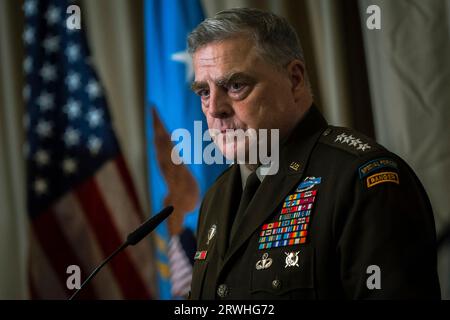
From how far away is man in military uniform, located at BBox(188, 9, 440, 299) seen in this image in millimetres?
1247

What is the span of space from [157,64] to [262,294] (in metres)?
1.75

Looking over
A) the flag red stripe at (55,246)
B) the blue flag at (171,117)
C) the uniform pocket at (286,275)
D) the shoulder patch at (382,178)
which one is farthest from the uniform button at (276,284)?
the flag red stripe at (55,246)

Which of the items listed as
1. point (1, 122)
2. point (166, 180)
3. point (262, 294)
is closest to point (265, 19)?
point (262, 294)

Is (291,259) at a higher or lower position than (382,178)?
lower

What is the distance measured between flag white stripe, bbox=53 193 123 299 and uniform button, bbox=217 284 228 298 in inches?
61.8

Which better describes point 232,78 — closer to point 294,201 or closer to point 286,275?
point 294,201

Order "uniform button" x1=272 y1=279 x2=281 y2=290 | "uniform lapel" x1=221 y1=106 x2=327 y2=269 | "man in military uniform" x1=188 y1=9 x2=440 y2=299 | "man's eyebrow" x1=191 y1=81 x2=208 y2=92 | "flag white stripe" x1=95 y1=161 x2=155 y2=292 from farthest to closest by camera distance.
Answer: "flag white stripe" x1=95 y1=161 x2=155 y2=292 < "man's eyebrow" x1=191 y1=81 x2=208 y2=92 < "uniform lapel" x1=221 y1=106 x2=327 y2=269 < "uniform button" x1=272 y1=279 x2=281 y2=290 < "man in military uniform" x1=188 y1=9 x2=440 y2=299

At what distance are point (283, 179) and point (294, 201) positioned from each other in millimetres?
80

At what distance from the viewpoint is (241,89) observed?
1.53 metres

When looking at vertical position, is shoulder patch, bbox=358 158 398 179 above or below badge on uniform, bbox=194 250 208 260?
above

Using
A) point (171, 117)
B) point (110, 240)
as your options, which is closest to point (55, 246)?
point (110, 240)

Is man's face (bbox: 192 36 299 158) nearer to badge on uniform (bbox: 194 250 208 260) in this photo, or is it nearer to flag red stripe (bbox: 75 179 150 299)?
badge on uniform (bbox: 194 250 208 260)

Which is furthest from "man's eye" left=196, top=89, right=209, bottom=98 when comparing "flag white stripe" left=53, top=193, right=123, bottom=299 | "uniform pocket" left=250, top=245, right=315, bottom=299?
"flag white stripe" left=53, top=193, right=123, bottom=299
